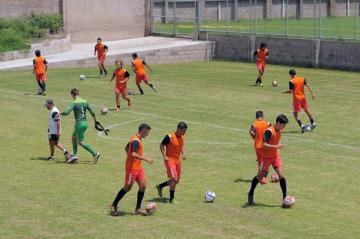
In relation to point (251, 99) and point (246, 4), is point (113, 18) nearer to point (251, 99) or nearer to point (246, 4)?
point (246, 4)

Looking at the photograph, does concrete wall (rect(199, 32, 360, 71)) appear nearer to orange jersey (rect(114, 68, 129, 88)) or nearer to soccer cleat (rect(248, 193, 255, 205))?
orange jersey (rect(114, 68, 129, 88))

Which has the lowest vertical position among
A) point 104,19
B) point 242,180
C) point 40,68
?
point 242,180

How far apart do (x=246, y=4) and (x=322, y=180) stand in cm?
4603

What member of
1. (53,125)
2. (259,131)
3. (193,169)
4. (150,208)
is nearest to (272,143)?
(259,131)

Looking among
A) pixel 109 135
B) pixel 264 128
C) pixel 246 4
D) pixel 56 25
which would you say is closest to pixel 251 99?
pixel 109 135

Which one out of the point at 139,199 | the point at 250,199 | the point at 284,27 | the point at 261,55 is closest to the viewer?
the point at 139,199

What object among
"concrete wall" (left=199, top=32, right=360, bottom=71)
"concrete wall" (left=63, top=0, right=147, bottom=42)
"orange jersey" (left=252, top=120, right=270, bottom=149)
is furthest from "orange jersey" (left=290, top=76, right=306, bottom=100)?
"concrete wall" (left=63, top=0, right=147, bottom=42)

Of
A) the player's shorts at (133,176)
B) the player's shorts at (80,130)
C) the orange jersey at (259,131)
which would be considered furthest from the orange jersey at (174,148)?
the player's shorts at (80,130)

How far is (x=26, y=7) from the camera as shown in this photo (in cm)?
6012

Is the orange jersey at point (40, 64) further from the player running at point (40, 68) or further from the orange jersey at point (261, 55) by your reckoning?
the orange jersey at point (261, 55)

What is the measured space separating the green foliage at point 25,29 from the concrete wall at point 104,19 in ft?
4.61

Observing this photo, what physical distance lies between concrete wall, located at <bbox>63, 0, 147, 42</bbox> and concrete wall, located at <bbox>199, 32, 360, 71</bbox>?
669cm

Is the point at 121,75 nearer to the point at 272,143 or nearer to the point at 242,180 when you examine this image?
the point at 242,180

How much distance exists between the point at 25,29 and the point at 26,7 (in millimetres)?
3600
